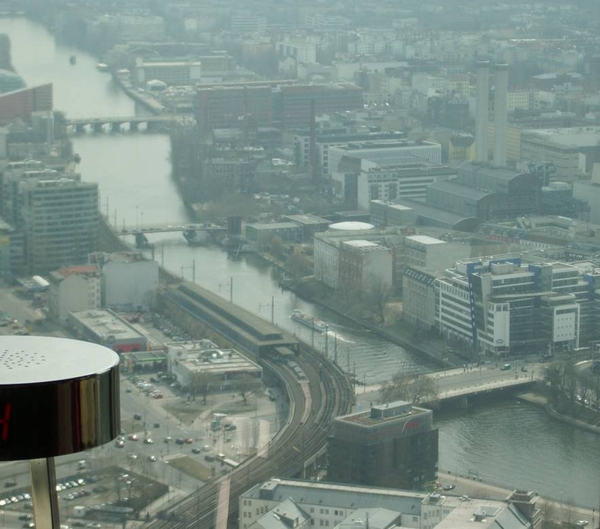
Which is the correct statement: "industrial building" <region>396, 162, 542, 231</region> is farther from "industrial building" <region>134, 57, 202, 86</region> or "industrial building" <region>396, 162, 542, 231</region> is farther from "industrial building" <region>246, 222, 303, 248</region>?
"industrial building" <region>134, 57, 202, 86</region>

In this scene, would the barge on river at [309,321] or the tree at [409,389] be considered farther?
the barge on river at [309,321]

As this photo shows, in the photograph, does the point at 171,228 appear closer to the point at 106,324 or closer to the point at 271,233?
the point at 271,233

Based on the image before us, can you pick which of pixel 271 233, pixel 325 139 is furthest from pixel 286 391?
pixel 325 139

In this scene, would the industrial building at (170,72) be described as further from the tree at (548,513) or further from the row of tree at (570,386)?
the tree at (548,513)

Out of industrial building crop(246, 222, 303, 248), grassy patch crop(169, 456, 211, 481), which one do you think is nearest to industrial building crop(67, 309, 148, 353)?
grassy patch crop(169, 456, 211, 481)

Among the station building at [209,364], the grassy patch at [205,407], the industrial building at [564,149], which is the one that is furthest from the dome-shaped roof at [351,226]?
the grassy patch at [205,407]

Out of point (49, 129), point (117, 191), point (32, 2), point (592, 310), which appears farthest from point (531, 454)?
point (32, 2)
